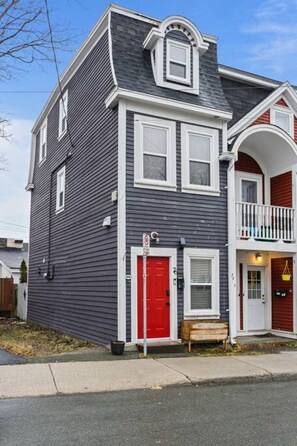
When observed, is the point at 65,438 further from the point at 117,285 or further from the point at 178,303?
the point at 178,303

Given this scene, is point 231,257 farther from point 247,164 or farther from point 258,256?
point 247,164

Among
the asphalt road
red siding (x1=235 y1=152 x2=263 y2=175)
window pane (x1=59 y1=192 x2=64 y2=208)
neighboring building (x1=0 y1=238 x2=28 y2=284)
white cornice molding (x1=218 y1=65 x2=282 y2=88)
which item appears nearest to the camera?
the asphalt road

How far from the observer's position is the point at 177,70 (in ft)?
40.1

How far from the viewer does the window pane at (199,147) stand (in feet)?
39.5

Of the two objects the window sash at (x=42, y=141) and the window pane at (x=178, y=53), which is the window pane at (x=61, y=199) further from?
the window pane at (x=178, y=53)

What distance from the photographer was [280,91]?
13.6 meters

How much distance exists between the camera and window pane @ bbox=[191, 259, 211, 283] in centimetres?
1173

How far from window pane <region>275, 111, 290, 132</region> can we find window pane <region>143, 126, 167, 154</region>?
436 cm

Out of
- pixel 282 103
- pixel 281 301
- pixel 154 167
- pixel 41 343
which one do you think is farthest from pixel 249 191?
pixel 41 343

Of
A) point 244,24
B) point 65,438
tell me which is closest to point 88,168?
point 244,24

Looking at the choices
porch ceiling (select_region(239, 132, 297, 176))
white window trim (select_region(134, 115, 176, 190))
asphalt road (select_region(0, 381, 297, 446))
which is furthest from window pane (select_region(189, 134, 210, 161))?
asphalt road (select_region(0, 381, 297, 446))

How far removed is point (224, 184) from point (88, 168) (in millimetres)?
3944

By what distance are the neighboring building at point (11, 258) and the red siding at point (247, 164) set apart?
18.5 m

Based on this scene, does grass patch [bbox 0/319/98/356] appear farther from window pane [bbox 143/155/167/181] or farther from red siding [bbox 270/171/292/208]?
red siding [bbox 270/171/292/208]
